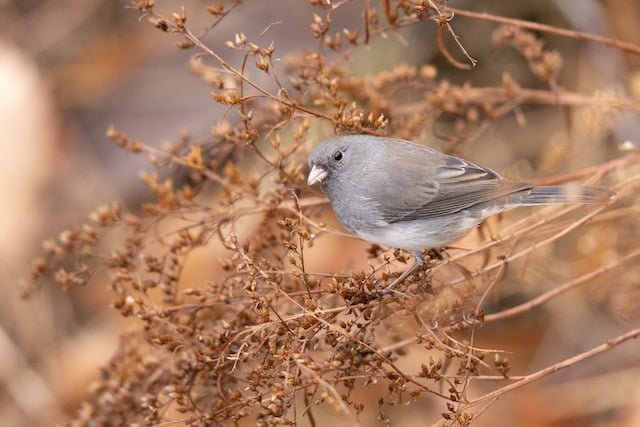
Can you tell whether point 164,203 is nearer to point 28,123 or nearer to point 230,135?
point 230,135

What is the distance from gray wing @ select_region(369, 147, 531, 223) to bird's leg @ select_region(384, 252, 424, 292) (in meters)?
0.15

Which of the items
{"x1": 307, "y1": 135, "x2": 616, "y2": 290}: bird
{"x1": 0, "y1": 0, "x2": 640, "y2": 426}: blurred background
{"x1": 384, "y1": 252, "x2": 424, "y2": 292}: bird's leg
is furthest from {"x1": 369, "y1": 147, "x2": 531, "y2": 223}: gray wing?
{"x1": 0, "y1": 0, "x2": 640, "y2": 426}: blurred background

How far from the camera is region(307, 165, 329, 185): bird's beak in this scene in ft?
9.10

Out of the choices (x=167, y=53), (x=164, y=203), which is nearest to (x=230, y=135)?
(x=164, y=203)

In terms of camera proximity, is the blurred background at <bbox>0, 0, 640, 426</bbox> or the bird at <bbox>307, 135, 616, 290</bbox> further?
the blurred background at <bbox>0, 0, 640, 426</bbox>

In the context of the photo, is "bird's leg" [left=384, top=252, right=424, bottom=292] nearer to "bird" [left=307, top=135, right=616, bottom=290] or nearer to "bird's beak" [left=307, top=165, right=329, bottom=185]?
"bird" [left=307, top=135, right=616, bottom=290]

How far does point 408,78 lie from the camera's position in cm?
296

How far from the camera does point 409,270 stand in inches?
100.0

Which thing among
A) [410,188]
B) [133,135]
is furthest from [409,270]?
[133,135]

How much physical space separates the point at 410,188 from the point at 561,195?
487mm

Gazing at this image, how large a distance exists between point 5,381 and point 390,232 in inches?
113

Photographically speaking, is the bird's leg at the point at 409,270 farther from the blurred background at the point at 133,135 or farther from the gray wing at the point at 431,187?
the blurred background at the point at 133,135

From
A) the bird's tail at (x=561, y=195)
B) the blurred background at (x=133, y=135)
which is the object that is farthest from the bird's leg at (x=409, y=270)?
the blurred background at (x=133, y=135)

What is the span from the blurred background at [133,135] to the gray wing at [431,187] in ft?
1.82
